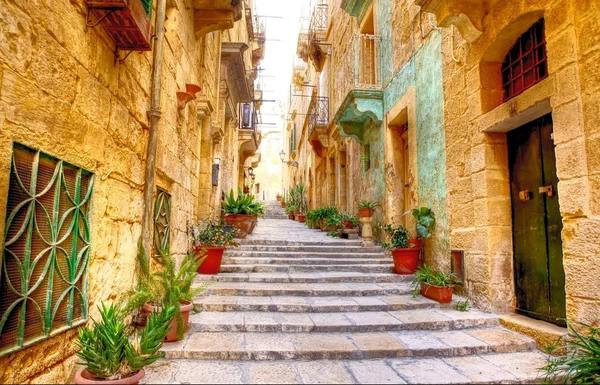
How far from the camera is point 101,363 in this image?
89.6 inches

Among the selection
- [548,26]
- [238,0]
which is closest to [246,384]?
[548,26]

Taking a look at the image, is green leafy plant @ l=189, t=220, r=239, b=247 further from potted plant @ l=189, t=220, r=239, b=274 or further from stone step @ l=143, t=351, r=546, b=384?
stone step @ l=143, t=351, r=546, b=384

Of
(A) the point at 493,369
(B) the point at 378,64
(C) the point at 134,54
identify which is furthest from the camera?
(B) the point at 378,64

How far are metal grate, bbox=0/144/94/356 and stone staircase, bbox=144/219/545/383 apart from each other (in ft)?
2.87

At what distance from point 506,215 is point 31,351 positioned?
4635 millimetres

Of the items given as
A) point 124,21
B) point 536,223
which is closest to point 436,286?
point 536,223

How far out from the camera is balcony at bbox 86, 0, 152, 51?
2516mm

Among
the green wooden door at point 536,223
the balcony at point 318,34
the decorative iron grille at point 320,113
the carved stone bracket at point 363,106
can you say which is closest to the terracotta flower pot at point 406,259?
the green wooden door at point 536,223

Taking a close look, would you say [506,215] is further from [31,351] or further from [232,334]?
[31,351]

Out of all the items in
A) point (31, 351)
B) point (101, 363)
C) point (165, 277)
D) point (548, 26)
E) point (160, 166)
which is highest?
point (548, 26)

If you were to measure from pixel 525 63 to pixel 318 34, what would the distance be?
438 inches

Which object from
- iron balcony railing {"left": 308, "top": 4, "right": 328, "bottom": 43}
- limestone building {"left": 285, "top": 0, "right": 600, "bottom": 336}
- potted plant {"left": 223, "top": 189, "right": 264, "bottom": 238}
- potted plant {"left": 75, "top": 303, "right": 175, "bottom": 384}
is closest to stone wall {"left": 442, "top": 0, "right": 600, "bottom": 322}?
limestone building {"left": 285, "top": 0, "right": 600, "bottom": 336}

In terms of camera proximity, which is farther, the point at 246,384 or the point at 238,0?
the point at 238,0

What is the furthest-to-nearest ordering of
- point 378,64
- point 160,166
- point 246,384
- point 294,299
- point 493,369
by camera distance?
point 378,64 < point 294,299 < point 160,166 < point 493,369 < point 246,384
